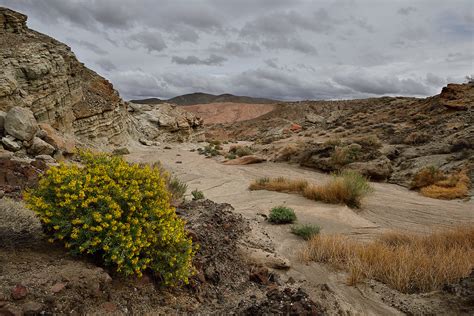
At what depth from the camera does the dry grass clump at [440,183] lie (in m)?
9.48

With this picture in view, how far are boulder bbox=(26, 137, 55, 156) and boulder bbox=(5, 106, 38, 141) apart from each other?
9.0 inches

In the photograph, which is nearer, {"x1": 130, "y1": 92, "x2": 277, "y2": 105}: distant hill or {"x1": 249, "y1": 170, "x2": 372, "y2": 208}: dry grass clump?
{"x1": 249, "y1": 170, "x2": 372, "y2": 208}: dry grass clump

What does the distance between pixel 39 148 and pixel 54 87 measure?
6.58 meters

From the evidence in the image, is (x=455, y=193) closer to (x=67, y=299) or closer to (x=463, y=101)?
(x=67, y=299)

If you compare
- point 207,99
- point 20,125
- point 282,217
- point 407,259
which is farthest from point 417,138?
point 207,99

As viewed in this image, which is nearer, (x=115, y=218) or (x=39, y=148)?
(x=115, y=218)

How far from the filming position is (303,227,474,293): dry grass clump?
12.6ft

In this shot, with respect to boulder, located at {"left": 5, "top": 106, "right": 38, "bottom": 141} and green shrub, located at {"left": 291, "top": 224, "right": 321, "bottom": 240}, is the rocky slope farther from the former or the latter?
boulder, located at {"left": 5, "top": 106, "right": 38, "bottom": 141}

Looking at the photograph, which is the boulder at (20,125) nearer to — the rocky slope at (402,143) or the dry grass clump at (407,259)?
the dry grass clump at (407,259)

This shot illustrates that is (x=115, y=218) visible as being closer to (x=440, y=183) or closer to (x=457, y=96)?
(x=440, y=183)

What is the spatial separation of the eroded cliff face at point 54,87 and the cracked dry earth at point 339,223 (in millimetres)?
6967

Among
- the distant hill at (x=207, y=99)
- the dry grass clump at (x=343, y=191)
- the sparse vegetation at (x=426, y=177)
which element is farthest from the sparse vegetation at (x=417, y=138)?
the distant hill at (x=207, y=99)

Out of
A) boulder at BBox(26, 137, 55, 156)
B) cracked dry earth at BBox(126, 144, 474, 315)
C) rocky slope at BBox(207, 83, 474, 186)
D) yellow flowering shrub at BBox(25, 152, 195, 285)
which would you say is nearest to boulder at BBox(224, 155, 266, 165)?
rocky slope at BBox(207, 83, 474, 186)

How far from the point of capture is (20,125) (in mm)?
10250
